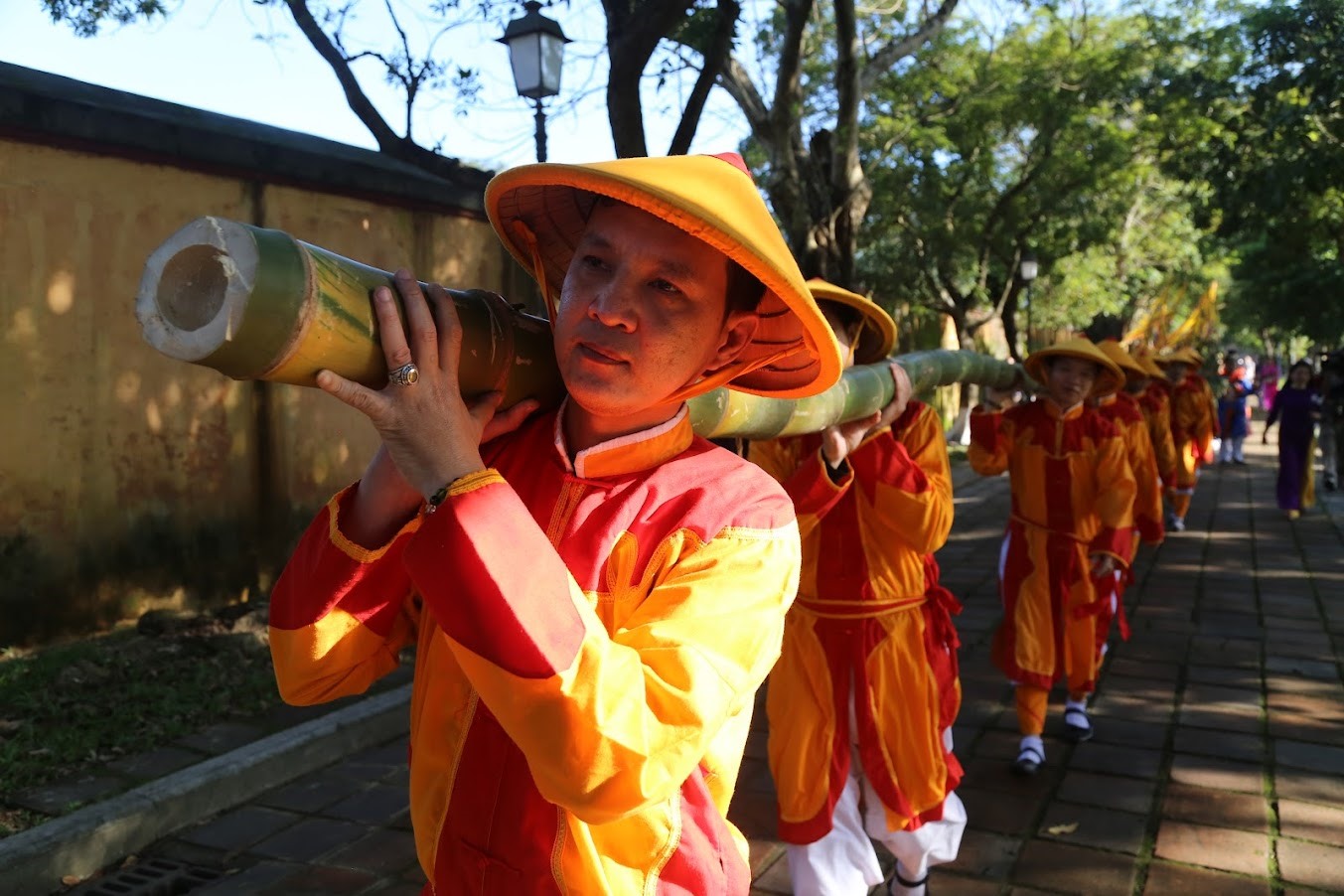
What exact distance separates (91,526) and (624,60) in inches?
157

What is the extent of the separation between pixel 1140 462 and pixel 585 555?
18.6 ft

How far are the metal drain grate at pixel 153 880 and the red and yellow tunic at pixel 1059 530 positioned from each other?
11.3 feet

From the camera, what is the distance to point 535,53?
6980 mm

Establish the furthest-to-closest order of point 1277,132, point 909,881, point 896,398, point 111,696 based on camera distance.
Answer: point 1277,132 → point 111,696 → point 909,881 → point 896,398

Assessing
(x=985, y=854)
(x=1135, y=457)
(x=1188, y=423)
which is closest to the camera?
(x=985, y=854)

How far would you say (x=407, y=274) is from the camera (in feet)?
4.19

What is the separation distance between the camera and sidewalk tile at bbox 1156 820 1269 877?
3867mm

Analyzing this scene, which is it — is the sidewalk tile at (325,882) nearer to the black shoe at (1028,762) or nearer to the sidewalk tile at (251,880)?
the sidewalk tile at (251,880)

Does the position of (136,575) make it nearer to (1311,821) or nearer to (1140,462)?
(1140,462)

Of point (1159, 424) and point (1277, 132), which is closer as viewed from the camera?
point (1159, 424)

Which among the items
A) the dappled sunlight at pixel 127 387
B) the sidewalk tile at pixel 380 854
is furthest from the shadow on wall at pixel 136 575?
the sidewalk tile at pixel 380 854

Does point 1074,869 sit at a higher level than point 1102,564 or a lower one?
lower

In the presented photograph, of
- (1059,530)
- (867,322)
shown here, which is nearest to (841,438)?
(867,322)

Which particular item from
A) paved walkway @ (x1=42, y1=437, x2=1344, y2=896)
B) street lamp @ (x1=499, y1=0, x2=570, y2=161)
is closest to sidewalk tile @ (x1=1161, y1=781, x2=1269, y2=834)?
paved walkway @ (x1=42, y1=437, x2=1344, y2=896)
